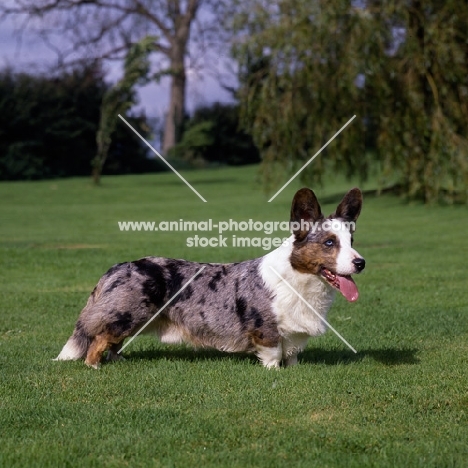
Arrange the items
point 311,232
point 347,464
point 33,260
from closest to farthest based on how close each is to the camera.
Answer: point 347,464 → point 311,232 → point 33,260

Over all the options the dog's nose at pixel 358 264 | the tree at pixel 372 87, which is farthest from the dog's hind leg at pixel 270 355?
the tree at pixel 372 87

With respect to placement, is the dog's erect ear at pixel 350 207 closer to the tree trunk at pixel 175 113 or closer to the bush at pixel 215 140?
the bush at pixel 215 140

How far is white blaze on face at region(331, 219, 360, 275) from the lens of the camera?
682cm

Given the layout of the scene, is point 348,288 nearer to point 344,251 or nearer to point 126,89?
point 344,251

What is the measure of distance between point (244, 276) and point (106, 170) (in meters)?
39.6

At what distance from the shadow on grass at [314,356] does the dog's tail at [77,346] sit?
18.1 inches

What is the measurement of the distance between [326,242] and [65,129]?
39.0 meters

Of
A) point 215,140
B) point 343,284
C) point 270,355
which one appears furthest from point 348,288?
point 215,140

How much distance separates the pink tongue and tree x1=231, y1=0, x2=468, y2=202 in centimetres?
1896

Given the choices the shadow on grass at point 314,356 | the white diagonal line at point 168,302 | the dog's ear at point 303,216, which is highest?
the dog's ear at point 303,216

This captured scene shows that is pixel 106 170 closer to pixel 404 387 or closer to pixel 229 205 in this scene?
pixel 229 205

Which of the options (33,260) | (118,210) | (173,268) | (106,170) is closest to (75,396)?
(173,268)

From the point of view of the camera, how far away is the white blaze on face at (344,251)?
682cm

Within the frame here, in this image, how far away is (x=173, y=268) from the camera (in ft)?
25.2
